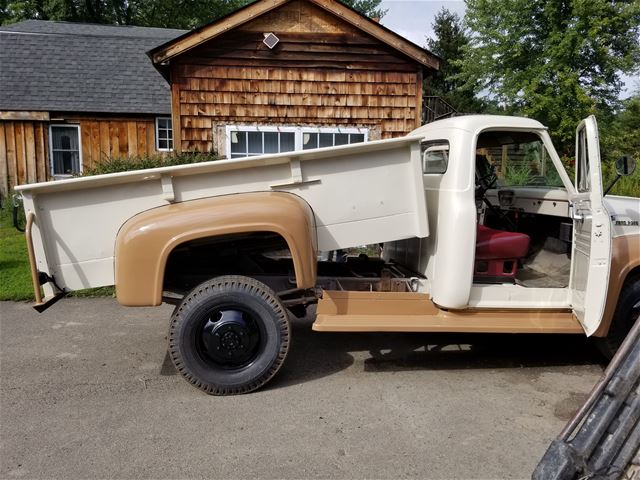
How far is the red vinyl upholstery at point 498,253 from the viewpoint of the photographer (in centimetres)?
441

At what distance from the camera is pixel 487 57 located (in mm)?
19406

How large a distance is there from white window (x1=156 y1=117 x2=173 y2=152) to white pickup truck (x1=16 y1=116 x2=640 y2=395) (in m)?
11.0

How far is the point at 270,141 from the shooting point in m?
11.3

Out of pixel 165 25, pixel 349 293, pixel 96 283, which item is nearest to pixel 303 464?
pixel 349 293

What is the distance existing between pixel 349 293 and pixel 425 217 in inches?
33.4

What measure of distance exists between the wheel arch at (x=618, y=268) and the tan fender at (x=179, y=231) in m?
2.38

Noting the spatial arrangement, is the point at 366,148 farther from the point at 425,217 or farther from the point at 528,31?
the point at 528,31

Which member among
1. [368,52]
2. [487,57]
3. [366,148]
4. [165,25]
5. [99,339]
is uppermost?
[165,25]

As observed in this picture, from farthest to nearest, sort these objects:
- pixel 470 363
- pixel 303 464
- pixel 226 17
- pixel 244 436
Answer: pixel 226 17 < pixel 470 363 < pixel 244 436 < pixel 303 464

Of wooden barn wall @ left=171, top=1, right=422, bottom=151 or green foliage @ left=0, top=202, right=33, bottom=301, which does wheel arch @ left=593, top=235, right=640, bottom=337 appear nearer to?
green foliage @ left=0, top=202, right=33, bottom=301

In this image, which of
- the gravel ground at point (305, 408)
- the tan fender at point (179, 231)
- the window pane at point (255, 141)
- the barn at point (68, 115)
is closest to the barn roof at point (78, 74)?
the barn at point (68, 115)

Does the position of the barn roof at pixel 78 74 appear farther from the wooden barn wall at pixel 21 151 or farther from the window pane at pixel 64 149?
the window pane at pixel 64 149

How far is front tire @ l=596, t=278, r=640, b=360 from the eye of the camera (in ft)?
14.0

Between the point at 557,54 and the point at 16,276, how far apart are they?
16785 millimetres
